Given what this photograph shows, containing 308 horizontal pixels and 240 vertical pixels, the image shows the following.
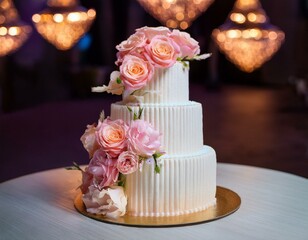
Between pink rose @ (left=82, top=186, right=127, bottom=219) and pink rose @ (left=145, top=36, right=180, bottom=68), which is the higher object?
pink rose @ (left=145, top=36, right=180, bottom=68)

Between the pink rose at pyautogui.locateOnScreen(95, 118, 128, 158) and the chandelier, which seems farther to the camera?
the chandelier

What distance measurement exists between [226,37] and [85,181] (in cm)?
378

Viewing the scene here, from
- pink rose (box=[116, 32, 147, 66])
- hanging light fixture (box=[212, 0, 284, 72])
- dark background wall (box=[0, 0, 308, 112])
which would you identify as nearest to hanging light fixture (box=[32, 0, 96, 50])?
hanging light fixture (box=[212, 0, 284, 72])

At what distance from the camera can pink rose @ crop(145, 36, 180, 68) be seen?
71.9 inches

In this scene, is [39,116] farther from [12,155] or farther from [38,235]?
[38,235]

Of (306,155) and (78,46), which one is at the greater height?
(78,46)

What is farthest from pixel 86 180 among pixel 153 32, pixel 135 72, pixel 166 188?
pixel 153 32

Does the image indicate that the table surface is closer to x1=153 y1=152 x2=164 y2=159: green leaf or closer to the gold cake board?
the gold cake board

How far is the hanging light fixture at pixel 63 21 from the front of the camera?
13.0ft

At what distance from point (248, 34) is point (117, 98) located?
3.86 m

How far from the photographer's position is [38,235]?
1633 millimetres

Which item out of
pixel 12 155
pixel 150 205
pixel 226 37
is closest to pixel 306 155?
pixel 226 37

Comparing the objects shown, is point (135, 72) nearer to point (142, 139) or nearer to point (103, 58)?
point (142, 139)

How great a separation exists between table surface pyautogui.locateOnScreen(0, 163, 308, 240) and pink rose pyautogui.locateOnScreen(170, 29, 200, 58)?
555 millimetres
